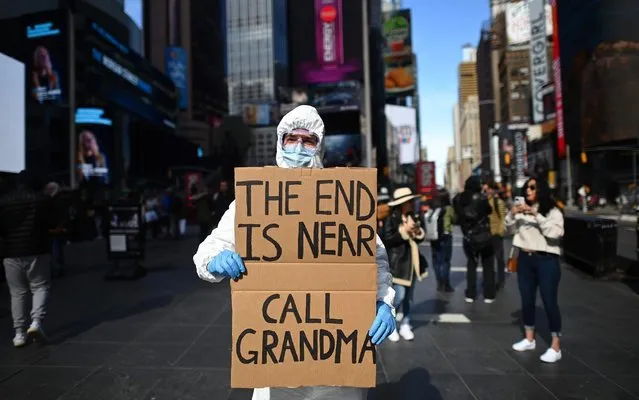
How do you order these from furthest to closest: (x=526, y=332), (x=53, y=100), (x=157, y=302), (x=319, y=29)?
(x=53, y=100)
(x=319, y=29)
(x=157, y=302)
(x=526, y=332)

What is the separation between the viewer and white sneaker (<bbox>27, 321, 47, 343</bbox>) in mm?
4996

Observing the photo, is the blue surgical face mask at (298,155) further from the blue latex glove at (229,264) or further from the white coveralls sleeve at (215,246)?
the blue latex glove at (229,264)

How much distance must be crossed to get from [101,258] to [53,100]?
29.1 m

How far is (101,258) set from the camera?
1230 centimetres

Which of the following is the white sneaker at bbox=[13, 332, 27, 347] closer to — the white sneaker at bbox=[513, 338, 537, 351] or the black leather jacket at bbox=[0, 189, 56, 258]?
the black leather jacket at bbox=[0, 189, 56, 258]

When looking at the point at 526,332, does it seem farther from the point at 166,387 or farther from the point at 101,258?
the point at 101,258

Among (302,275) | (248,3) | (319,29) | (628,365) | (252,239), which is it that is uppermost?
(248,3)

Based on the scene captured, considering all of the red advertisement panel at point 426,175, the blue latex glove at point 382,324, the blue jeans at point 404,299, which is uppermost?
the red advertisement panel at point 426,175

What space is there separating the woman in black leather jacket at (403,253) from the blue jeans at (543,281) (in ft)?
4.29

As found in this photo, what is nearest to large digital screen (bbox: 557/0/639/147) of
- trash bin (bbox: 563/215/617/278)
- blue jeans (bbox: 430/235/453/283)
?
trash bin (bbox: 563/215/617/278)

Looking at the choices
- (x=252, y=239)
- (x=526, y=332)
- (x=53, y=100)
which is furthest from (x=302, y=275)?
(x=53, y=100)

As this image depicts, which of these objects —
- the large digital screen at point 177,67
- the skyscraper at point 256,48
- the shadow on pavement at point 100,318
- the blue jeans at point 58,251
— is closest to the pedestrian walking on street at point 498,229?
the shadow on pavement at point 100,318

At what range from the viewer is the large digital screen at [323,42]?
27484mm

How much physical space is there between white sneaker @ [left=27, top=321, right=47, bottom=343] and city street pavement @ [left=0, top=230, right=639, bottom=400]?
0.09m
